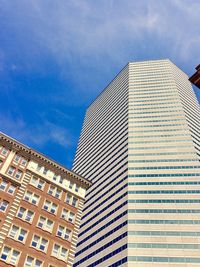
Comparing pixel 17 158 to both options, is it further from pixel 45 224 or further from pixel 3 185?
pixel 45 224

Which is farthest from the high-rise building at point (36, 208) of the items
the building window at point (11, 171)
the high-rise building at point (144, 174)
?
the high-rise building at point (144, 174)

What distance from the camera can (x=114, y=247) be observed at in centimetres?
9544

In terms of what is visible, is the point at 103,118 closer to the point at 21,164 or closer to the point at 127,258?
the point at 127,258

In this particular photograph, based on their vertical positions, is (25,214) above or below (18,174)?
below

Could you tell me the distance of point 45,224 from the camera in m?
48.0

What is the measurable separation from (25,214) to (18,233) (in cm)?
360

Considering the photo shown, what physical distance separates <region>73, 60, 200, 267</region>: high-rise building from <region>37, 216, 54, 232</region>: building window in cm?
4541

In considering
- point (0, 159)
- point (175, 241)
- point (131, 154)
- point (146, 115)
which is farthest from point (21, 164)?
point (146, 115)

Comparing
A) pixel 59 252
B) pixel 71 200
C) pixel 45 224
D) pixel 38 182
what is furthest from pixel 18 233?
pixel 71 200

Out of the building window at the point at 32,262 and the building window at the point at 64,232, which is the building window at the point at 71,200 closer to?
the building window at the point at 64,232

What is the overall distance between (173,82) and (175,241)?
9222 cm

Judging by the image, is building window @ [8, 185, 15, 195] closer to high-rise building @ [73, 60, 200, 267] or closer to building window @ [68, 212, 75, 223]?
building window @ [68, 212, 75, 223]

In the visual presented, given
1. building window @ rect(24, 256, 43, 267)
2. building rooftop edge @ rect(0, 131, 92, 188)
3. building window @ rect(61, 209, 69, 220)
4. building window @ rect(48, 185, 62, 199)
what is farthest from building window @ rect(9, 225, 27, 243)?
building rooftop edge @ rect(0, 131, 92, 188)

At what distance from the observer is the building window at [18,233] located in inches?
1709
